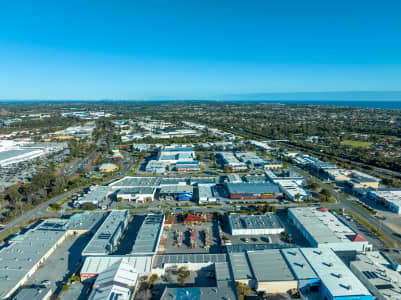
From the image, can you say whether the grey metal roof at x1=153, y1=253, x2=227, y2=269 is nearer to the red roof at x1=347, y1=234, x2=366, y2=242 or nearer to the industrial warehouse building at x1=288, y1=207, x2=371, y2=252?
the industrial warehouse building at x1=288, y1=207, x2=371, y2=252

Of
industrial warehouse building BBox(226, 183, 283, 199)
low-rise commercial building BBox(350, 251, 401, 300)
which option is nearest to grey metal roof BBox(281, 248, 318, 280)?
low-rise commercial building BBox(350, 251, 401, 300)

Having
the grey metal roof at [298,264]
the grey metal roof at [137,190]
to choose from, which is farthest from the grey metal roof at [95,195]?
the grey metal roof at [298,264]

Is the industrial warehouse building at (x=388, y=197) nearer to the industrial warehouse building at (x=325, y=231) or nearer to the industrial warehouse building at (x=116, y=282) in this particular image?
the industrial warehouse building at (x=325, y=231)

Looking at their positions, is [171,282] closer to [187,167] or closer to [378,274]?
[378,274]

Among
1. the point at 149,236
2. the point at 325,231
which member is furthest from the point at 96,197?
the point at 325,231

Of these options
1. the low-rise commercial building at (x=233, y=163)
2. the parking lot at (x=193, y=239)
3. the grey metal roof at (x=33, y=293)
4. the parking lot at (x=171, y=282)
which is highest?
the low-rise commercial building at (x=233, y=163)

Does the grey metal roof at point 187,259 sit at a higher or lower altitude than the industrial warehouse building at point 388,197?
lower
